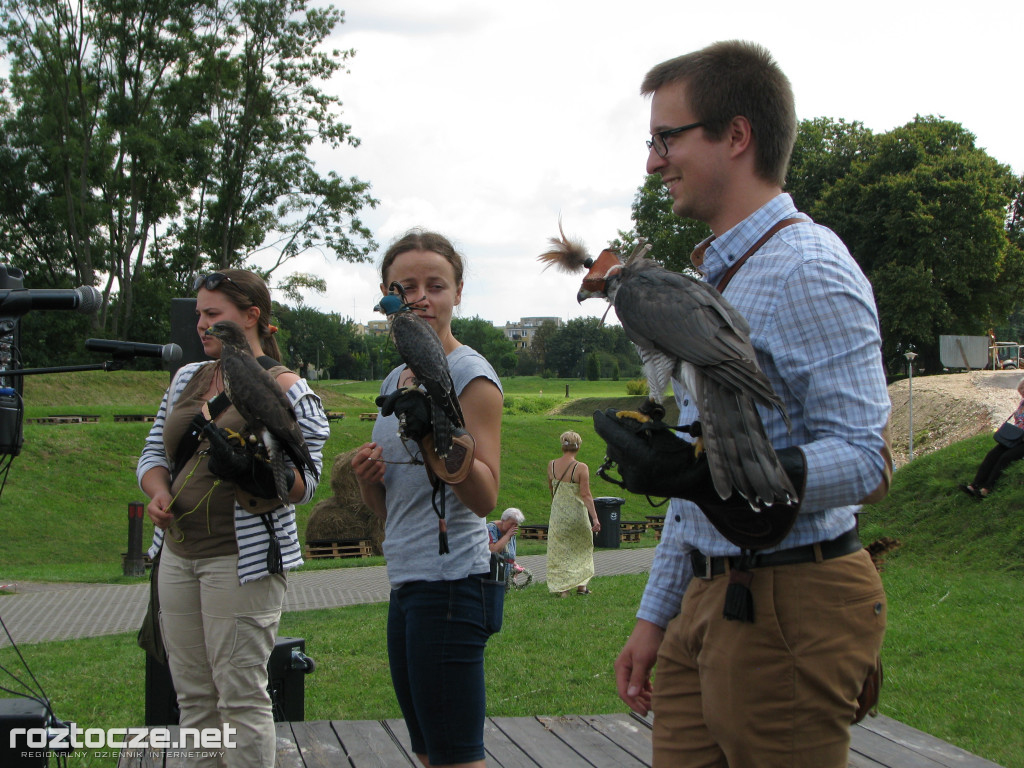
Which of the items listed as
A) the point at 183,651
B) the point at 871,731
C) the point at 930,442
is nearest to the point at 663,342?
the point at 183,651

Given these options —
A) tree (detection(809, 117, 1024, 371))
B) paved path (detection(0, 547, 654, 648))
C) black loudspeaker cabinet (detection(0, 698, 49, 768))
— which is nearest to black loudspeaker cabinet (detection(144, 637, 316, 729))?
black loudspeaker cabinet (detection(0, 698, 49, 768))

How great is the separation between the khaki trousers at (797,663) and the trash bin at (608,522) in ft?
55.1

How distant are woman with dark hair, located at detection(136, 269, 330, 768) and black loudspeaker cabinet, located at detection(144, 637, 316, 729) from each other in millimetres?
1506

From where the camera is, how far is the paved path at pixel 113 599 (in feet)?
33.5

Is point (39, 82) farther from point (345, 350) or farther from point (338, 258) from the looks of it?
→ point (345, 350)

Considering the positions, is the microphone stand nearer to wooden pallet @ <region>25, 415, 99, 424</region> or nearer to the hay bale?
the hay bale

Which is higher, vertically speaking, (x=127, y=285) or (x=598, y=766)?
(x=127, y=285)

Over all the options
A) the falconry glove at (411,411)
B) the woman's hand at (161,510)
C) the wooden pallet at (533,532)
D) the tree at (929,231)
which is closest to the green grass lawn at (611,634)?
the wooden pallet at (533,532)

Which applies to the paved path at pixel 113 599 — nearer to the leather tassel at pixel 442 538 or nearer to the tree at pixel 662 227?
the leather tassel at pixel 442 538

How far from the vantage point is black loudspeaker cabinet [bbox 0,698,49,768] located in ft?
11.6

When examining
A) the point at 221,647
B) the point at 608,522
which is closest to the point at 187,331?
the point at 221,647

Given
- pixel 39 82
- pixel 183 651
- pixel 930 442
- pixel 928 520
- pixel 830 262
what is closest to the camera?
pixel 830 262

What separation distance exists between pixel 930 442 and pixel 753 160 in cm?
2331

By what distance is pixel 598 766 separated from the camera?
4.11 metres
